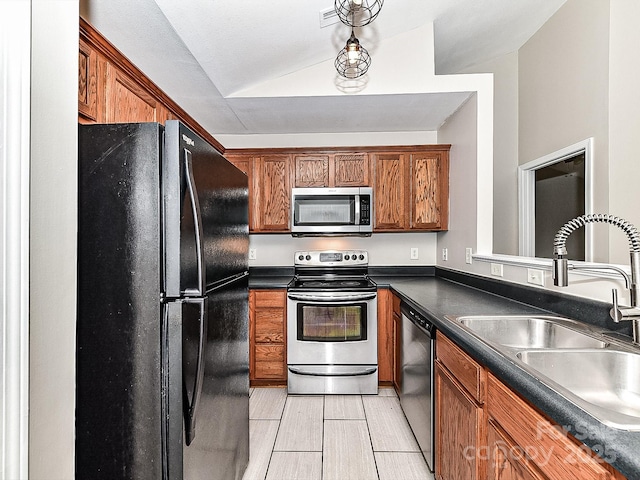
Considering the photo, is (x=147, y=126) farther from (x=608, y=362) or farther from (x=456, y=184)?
(x=456, y=184)

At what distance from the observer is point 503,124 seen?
3.63 m

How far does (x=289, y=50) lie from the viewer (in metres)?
2.40

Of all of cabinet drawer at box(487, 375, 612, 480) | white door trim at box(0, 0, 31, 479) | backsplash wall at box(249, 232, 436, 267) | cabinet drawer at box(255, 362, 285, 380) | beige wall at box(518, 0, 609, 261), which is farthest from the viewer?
backsplash wall at box(249, 232, 436, 267)

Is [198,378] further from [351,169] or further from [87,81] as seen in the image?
[351,169]

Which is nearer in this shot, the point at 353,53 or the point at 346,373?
the point at 353,53

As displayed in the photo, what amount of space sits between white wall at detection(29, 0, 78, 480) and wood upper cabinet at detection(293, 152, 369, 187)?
8.60 ft

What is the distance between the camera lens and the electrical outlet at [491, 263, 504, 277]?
2350 mm

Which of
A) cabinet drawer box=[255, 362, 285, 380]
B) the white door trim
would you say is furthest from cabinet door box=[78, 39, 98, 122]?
cabinet drawer box=[255, 362, 285, 380]

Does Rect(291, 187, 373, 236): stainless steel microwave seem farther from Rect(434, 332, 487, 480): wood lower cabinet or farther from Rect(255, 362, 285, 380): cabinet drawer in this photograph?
Rect(434, 332, 487, 480): wood lower cabinet

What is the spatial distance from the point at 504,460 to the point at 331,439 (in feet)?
4.59

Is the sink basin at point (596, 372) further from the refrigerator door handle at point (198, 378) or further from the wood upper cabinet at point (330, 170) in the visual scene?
the wood upper cabinet at point (330, 170)

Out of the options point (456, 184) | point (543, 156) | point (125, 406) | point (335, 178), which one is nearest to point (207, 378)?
point (125, 406)

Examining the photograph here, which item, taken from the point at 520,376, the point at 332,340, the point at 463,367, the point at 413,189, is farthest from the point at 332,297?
the point at 520,376

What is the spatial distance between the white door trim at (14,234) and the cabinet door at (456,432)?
130 centimetres
